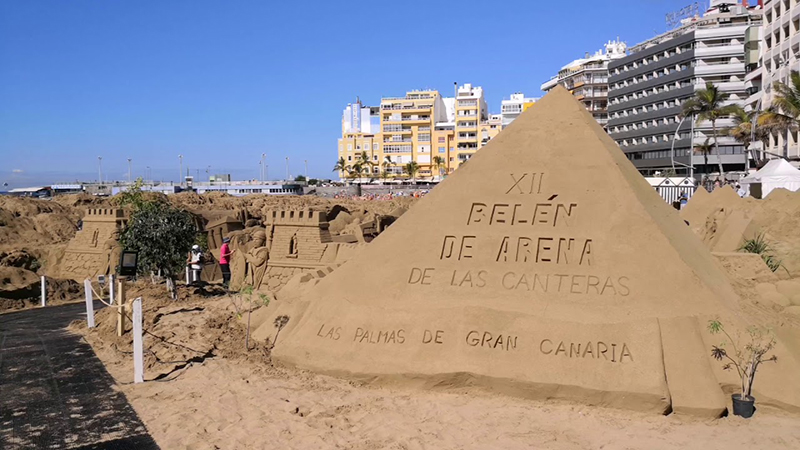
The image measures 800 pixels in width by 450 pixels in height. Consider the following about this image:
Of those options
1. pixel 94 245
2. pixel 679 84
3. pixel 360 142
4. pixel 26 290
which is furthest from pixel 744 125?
pixel 360 142

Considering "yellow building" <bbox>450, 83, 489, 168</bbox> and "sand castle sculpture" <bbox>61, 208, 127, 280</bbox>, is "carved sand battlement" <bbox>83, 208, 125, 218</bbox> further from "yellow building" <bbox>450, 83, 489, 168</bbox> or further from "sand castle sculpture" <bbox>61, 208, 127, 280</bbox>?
"yellow building" <bbox>450, 83, 489, 168</bbox>

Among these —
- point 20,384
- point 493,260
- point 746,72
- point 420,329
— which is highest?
point 746,72

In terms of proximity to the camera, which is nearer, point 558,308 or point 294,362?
point 558,308

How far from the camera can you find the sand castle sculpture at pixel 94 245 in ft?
66.2

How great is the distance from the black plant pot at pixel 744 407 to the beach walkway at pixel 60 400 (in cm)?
563

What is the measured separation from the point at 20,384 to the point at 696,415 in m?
7.91

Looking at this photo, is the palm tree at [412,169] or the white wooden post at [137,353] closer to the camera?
the white wooden post at [137,353]

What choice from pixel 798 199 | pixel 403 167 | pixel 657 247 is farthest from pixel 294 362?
pixel 403 167

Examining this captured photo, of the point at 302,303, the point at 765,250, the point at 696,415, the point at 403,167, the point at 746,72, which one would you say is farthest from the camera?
the point at 403,167

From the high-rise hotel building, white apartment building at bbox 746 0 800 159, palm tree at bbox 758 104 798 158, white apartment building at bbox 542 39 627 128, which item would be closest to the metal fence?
palm tree at bbox 758 104 798 158

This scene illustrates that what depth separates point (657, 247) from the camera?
7.29 m

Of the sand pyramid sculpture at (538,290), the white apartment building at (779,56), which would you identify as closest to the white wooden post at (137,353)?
the sand pyramid sculpture at (538,290)

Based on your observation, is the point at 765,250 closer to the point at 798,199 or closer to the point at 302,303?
the point at 798,199

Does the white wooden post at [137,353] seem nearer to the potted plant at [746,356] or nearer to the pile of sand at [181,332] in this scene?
the pile of sand at [181,332]
